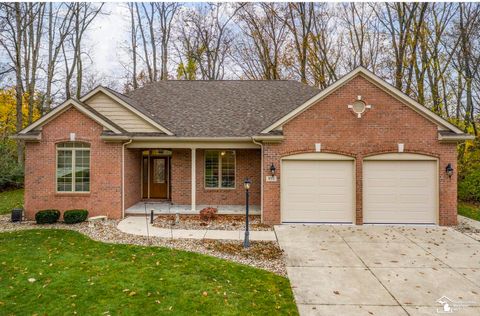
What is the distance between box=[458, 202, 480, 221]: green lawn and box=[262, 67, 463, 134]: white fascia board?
4.43 m

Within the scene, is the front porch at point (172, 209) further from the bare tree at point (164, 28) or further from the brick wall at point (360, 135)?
the bare tree at point (164, 28)

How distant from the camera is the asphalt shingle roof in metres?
12.3

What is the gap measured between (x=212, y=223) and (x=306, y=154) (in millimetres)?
4390

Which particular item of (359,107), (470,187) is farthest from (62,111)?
(470,187)

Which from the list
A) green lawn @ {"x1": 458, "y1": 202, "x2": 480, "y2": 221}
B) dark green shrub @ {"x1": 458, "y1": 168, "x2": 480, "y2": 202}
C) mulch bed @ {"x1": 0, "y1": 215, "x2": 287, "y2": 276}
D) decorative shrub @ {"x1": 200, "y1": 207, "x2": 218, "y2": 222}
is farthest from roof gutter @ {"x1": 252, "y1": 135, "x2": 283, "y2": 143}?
dark green shrub @ {"x1": 458, "y1": 168, "x2": 480, "y2": 202}

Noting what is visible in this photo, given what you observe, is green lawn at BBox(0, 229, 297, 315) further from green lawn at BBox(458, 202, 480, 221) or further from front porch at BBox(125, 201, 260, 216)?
green lawn at BBox(458, 202, 480, 221)

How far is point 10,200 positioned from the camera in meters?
15.1

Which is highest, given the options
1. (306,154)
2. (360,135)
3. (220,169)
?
(360,135)

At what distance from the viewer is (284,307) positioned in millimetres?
4875

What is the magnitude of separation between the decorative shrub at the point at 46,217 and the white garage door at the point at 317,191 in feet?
28.0

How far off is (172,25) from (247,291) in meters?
24.7

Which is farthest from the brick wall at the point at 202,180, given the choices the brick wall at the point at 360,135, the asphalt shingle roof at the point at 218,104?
the brick wall at the point at 360,135

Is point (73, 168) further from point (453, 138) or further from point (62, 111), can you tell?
point (453, 138)

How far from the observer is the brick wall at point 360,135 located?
10.2 m
